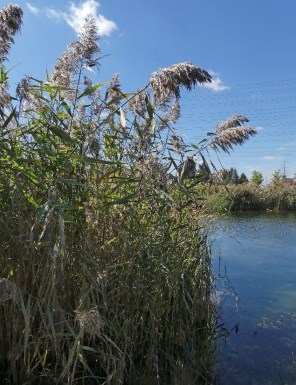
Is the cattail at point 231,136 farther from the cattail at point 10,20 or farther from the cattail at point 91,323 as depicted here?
the cattail at point 10,20

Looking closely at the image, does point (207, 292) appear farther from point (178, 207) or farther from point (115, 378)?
point (115, 378)

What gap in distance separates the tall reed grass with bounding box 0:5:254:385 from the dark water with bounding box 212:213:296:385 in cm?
81

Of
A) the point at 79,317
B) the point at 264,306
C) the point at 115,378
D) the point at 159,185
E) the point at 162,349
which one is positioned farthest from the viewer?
the point at 264,306

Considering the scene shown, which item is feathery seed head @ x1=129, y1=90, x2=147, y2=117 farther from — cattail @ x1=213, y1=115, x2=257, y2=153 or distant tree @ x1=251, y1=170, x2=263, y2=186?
distant tree @ x1=251, y1=170, x2=263, y2=186

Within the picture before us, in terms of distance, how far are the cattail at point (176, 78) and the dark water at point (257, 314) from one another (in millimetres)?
2158

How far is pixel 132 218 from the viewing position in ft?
8.39

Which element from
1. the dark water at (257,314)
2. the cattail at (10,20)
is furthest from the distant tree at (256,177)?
the cattail at (10,20)

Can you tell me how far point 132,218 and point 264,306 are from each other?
11.2 ft

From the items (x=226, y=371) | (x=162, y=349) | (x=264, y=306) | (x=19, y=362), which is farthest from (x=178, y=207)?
(x=264, y=306)

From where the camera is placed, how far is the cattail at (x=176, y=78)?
7.50 feet

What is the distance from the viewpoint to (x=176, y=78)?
229 centimetres

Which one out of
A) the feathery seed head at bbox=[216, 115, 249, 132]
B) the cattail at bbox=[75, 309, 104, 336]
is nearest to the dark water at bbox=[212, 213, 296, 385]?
the feathery seed head at bbox=[216, 115, 249, 132]

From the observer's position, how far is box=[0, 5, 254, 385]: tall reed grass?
216 cm

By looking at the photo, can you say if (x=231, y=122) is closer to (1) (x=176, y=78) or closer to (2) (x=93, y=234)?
(1) (x=176, y=78)
